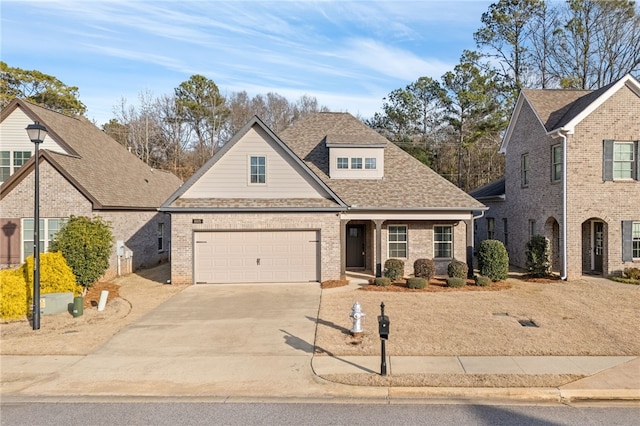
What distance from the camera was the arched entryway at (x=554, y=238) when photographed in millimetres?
18109

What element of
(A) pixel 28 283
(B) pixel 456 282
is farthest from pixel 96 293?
(B) pixel 456 282

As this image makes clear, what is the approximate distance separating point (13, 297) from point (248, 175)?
8675 millimetres

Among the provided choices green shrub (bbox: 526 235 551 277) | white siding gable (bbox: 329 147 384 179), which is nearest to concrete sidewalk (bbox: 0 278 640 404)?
green shrub (bbox: 526 235 551 277)

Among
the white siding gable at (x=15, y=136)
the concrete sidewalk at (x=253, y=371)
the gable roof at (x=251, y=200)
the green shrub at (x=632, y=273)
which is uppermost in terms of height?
the white siding gable at (x=15, y=136)

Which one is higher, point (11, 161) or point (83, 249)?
point (11, 161)

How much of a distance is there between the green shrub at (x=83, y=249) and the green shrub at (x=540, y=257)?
17.4 m

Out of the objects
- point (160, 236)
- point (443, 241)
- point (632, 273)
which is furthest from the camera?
point (160, 236)

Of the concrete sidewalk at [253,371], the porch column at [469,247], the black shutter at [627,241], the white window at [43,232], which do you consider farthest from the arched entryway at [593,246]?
the white window at [43,232]

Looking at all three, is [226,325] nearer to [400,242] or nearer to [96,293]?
[96,293]

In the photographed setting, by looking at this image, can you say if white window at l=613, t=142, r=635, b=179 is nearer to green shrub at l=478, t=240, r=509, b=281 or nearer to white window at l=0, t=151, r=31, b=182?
green shrub at l=478, t=240, r=509, b=281

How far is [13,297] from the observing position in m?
11.4

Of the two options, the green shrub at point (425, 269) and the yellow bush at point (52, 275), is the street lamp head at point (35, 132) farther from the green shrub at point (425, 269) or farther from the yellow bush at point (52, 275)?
the green shrub at point (425, 269)

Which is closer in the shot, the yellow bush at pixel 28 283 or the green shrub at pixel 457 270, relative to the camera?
the yellow bush at pixel 28 283

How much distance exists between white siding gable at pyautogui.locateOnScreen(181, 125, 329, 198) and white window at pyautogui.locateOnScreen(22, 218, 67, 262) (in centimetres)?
616
